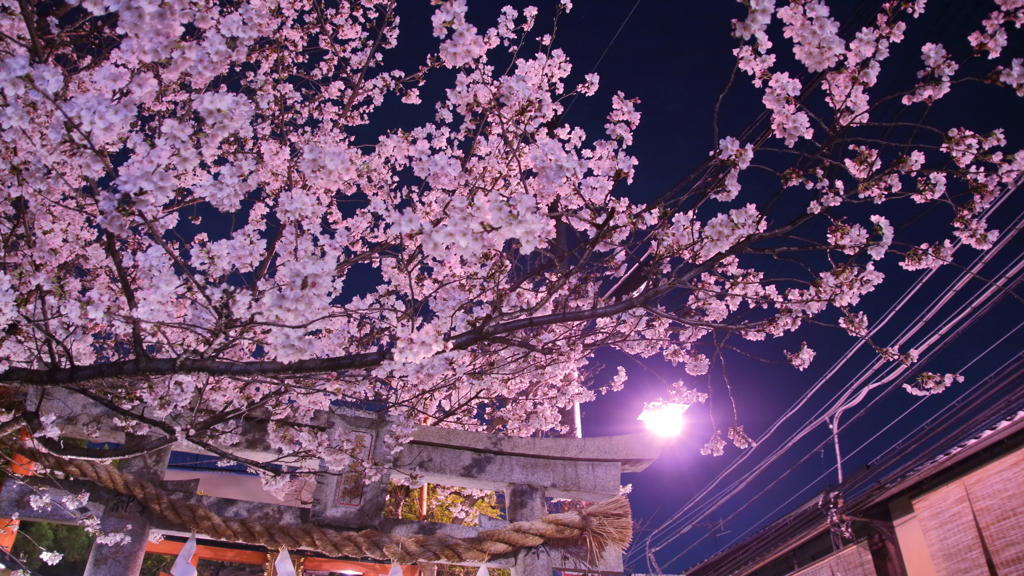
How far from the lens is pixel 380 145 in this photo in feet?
21.2

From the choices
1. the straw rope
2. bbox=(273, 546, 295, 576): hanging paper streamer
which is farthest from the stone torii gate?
bbox=(273, 546, 295, 576): hanging paper streamer

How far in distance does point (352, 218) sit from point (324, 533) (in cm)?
387

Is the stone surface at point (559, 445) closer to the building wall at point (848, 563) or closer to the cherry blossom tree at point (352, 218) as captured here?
the cherry blossom tree at point (352, 218)

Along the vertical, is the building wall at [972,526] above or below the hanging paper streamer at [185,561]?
above

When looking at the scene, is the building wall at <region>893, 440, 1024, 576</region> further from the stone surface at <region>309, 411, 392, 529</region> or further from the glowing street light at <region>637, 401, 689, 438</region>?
the stone surface at <region>309, 411, 392, 529</region>

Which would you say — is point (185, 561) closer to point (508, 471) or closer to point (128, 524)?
point (128, 524)

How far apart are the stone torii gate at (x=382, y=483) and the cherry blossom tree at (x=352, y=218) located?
0.29 m

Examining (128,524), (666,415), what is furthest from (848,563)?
(128,524)

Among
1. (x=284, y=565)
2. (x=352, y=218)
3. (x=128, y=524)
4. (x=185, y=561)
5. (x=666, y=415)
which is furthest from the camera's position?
(x=666, y=415)

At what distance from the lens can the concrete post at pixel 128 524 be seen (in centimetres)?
462

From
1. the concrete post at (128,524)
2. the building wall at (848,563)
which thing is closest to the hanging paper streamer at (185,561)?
the concrete post at (128,524)

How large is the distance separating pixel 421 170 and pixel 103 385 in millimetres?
3225

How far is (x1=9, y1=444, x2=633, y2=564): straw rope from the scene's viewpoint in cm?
462

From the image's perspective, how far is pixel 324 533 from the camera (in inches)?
188
